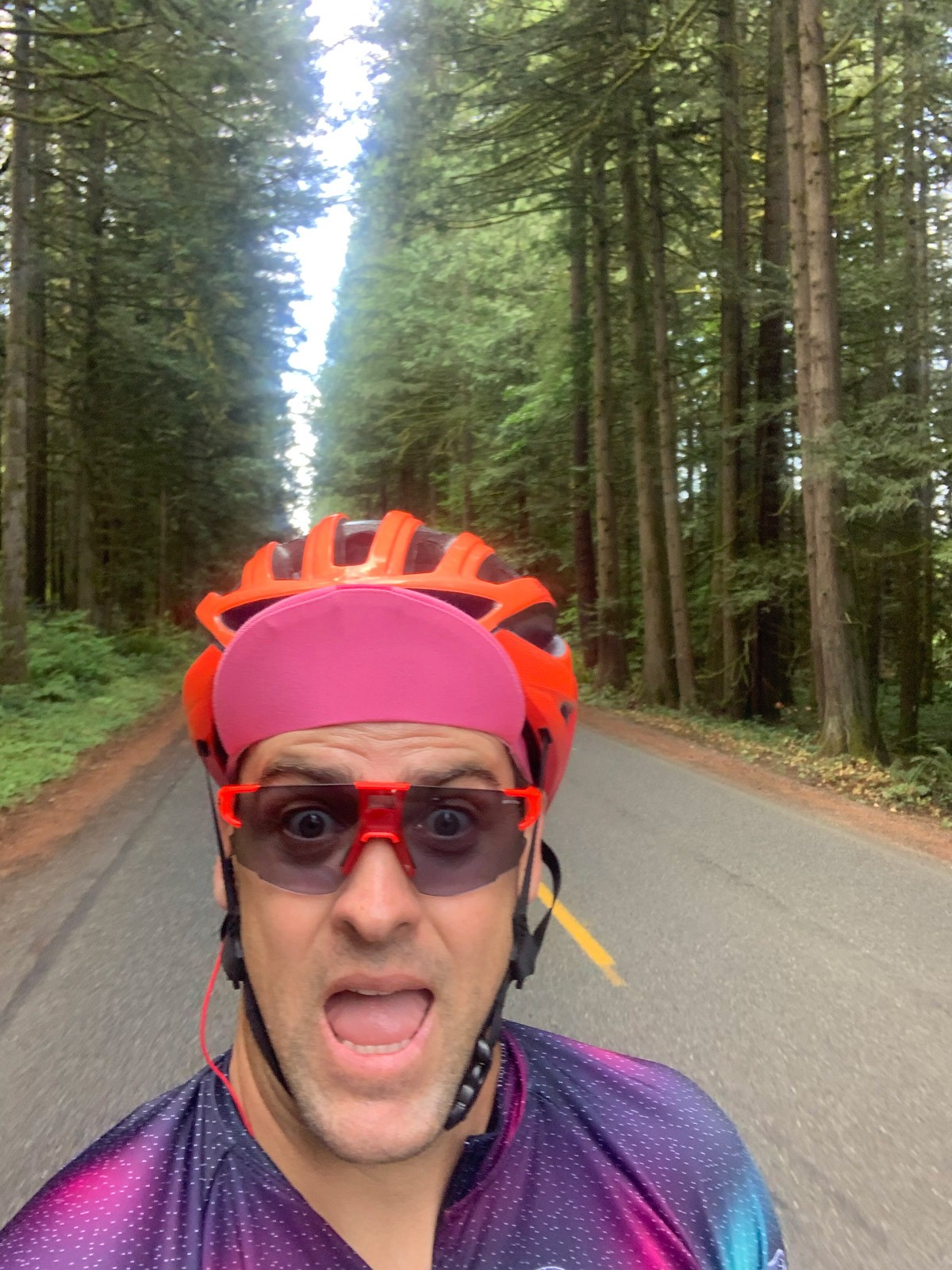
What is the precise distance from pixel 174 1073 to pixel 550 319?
22857mm

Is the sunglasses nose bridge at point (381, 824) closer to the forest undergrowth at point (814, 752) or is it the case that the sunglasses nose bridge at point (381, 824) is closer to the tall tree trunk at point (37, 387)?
the forest undergrowth at point (814, 752)

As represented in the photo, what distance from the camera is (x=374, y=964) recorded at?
123cm

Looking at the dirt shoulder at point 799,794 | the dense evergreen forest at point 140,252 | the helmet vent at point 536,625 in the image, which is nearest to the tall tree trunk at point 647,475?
the dirt shoulder at point 799,794

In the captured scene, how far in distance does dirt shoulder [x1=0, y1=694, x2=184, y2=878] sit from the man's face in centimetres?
698

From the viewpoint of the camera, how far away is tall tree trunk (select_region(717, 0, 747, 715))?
15.7m

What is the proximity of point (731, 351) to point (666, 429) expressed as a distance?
1833 mm

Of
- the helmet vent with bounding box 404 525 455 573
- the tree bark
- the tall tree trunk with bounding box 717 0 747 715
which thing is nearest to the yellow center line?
the helmet vent with bounding box 404 525 455 573

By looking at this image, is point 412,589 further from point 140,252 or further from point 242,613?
point 140,252

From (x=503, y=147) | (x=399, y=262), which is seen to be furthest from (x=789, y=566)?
(x=399, y=262)

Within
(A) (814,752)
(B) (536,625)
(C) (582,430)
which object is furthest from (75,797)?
(C) (582,430)

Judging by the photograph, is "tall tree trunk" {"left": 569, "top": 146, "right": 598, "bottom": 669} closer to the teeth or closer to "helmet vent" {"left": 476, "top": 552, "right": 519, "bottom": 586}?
"helmet vent" {"left": 476, "top": 552, "right": 519, "bottom": 586}

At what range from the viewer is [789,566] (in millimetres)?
15875

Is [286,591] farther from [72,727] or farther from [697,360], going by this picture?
[697,360]

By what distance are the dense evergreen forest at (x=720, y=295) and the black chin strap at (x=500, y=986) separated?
35.1ft
